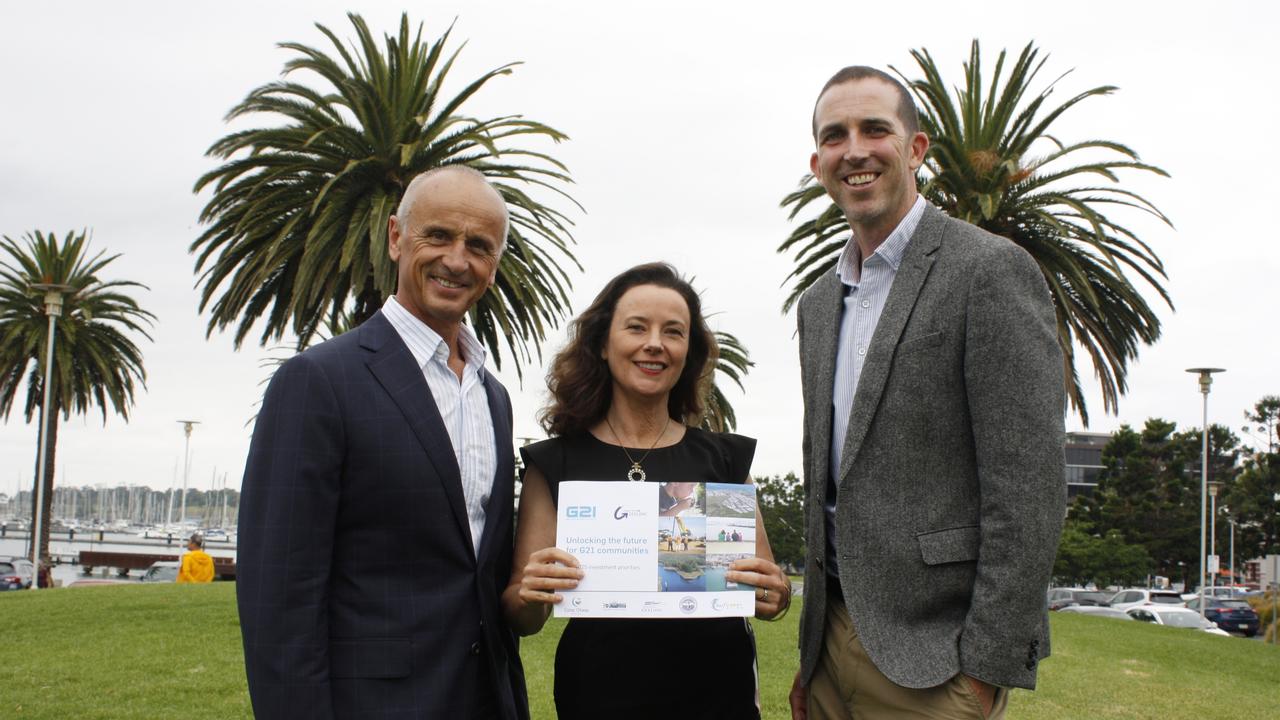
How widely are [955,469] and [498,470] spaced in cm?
157

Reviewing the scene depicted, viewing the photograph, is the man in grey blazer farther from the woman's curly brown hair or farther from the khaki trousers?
the woman's curly brown hair

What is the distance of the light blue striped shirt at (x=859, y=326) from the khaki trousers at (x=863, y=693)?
0.29 m

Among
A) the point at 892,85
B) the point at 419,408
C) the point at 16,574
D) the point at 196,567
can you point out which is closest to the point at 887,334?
the point at 892,85

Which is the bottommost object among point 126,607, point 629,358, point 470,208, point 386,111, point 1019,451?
A: point 126,607

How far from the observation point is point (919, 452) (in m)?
3.04

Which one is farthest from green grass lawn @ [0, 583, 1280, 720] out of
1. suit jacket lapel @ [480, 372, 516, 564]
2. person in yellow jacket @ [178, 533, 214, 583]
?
suit jacket lapel @ [480, 372, 516, 564]

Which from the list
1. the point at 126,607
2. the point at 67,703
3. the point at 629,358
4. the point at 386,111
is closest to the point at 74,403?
the point at 126,607

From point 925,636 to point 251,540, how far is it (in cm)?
208

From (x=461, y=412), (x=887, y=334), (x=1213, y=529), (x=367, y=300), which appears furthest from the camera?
(x=1213, y=529)

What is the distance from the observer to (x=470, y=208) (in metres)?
3.50

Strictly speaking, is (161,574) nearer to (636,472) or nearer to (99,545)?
(636,472)

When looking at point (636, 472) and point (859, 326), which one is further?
point (636, 472)

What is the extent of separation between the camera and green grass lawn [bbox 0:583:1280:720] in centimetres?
896

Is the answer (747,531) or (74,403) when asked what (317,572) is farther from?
(74,403)
